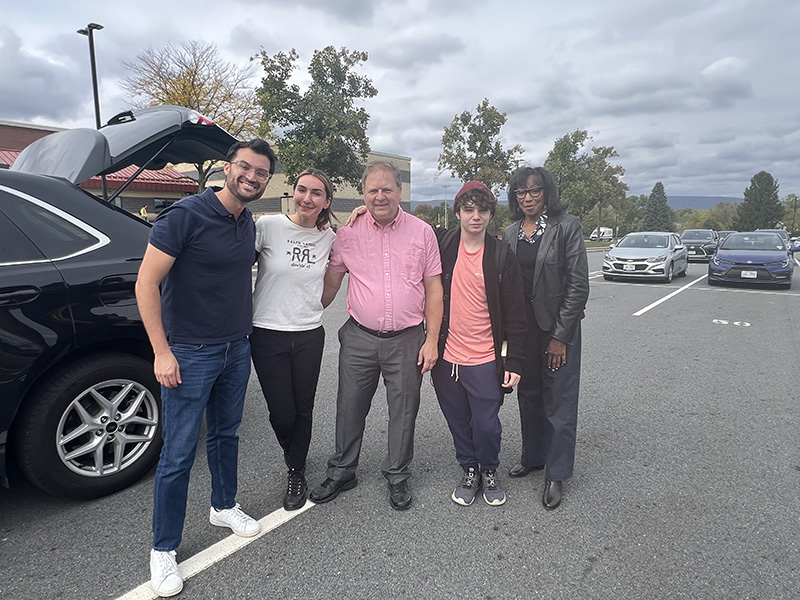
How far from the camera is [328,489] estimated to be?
278 cm

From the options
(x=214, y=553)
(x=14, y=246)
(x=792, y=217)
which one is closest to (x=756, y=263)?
(x=214, y=553)

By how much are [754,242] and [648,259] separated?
122 inches

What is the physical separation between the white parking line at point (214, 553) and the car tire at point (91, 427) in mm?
648

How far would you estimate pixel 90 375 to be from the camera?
2547 mm

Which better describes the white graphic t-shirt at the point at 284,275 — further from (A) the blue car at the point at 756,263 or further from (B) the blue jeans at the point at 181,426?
(A) the blue car at the point at 756,263

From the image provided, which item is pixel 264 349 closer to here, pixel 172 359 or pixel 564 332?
pixel 172 359

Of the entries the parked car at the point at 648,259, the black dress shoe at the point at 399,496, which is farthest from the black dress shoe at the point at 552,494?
the parked car at the point at 648,259

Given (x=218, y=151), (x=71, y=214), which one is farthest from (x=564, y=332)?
(x=218, y=151)

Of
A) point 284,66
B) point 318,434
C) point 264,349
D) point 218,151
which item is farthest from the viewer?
point 284,66

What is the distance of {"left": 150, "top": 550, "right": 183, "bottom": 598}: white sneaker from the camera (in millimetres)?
2023

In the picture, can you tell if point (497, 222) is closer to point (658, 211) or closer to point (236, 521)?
point (236, 521)

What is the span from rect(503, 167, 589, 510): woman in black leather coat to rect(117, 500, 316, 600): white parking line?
4.78 ft

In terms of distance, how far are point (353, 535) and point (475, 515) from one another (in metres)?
0.66

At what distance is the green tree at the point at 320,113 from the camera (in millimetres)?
21516
